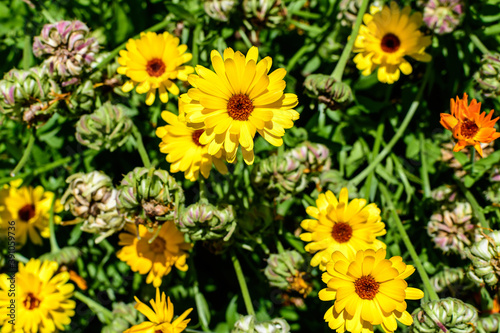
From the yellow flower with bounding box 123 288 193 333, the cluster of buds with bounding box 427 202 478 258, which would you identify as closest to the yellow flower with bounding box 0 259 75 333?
the yellow flower with bounding box 123 288 193 333

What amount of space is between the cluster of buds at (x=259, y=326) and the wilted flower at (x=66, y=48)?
4.79 feet

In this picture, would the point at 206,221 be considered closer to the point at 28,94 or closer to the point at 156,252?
the point at 156,252

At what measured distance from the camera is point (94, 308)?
268 centimetres

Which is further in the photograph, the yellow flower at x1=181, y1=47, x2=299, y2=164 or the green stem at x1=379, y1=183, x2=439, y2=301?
the green stem at x1=379, y1=183, x2=439, y2=301

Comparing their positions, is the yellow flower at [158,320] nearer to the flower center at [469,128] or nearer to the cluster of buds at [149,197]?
the cluster of buds at [149,197]

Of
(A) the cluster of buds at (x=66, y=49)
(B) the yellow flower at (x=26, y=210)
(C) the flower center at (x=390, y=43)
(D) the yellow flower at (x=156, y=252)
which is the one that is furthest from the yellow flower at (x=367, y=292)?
(B) the yellow flower at (x=26, y=210)

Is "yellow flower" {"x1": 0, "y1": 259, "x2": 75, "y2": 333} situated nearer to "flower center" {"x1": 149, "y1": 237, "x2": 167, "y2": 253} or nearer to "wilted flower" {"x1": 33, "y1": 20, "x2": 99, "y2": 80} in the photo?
"flower center" {"x1": 149, "y1": 237, "x2": 167, "y2": 253}

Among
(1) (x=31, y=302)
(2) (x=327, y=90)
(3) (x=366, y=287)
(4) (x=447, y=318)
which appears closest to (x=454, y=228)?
(4) (x=447, y=318)

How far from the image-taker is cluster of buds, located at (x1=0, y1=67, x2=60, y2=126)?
242 cm

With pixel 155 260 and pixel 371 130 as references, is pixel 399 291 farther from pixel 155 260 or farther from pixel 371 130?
pixel 155 260

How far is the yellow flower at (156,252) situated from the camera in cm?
258

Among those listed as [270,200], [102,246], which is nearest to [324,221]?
[270,200]

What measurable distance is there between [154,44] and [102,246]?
4.14 ft

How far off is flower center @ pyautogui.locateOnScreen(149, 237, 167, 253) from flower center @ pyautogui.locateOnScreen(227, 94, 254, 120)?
975 mm
